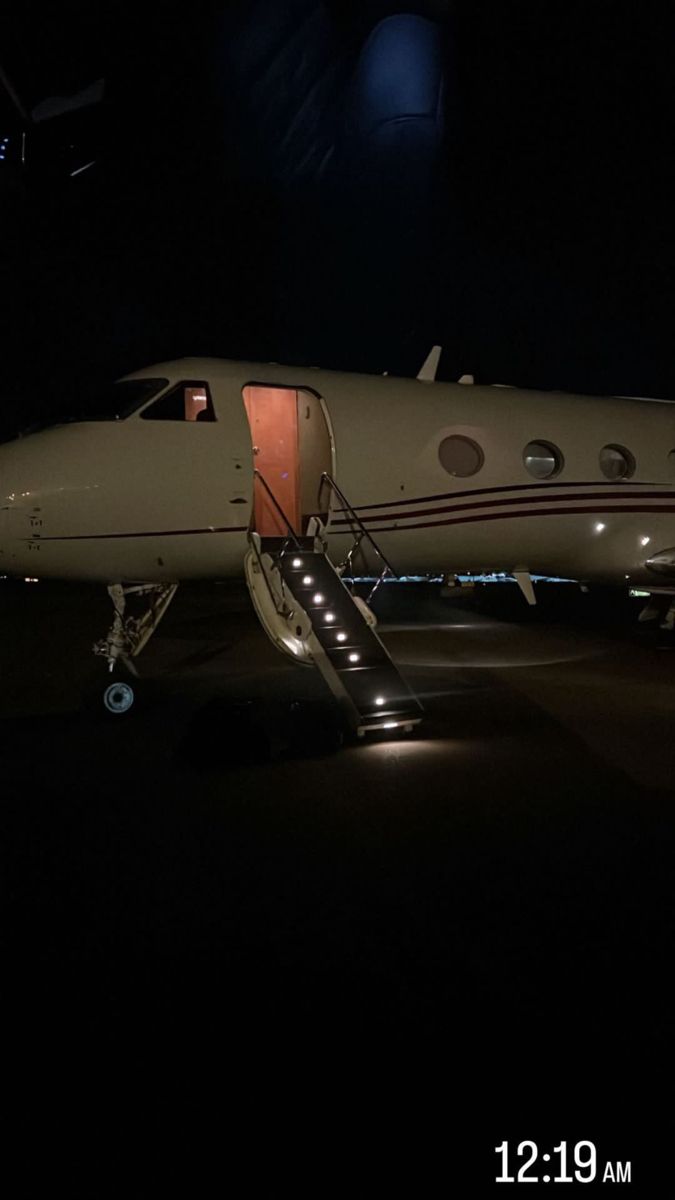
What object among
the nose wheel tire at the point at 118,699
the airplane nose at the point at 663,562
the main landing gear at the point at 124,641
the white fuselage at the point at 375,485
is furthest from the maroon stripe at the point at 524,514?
the nose wheel tire at the point at 118,699

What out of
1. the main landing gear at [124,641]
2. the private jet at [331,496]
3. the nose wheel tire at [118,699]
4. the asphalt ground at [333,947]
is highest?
the private jet at [331,496]

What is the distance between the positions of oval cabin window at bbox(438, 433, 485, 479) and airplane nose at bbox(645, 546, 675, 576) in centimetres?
318

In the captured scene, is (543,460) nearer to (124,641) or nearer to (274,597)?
(274,597)

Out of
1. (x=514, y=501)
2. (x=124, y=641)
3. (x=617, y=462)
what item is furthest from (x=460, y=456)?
(x=124, y=641)

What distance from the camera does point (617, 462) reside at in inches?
525

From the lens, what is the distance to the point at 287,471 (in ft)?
40.1

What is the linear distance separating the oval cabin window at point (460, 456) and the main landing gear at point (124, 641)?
3.55 m

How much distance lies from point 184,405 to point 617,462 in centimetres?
611

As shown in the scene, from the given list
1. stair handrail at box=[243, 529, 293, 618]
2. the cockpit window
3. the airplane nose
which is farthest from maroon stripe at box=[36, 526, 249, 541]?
the airplane nose

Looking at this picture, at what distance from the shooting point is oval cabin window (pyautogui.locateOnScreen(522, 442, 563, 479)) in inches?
492

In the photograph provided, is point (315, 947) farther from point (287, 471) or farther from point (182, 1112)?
point (287, 471)

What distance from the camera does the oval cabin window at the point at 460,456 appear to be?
467 inches

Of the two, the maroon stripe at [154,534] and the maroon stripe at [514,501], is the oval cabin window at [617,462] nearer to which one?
the maroon stripe at [514,501]

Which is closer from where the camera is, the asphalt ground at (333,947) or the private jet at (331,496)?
the asphalt ground at (333,947)
